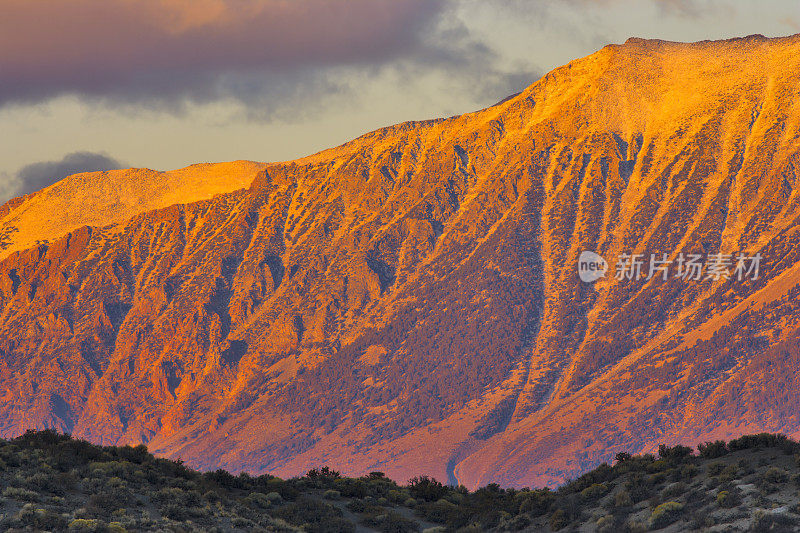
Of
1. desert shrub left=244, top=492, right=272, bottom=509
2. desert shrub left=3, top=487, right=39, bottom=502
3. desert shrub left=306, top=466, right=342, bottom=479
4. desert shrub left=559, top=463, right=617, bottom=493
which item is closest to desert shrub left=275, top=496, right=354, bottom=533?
desert shrub left=244, top=492, right=272, bottom=509

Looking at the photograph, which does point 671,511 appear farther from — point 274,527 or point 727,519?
point 274,527

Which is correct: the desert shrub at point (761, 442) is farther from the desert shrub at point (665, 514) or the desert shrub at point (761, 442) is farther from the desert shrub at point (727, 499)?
the desert shrub at point (665, 514)

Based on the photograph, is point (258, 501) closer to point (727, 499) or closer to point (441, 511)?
point (441, 511)

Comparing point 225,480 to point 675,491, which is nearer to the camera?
point 675,491

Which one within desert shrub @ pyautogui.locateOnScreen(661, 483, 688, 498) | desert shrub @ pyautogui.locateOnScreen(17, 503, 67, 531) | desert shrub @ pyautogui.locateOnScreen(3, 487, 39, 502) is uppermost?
desert shrub @ pyautogui.locateOnScreen(3, 487, 39, 502)

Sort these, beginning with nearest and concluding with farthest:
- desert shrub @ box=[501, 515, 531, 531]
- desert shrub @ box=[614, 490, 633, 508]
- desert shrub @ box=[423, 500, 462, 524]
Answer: desert shrub @ box=[614, 490, 633, 508] < desert shrub @ box=[501, 515, 531, 531] < desert shrub @ box=[423, 500, 462, 524]

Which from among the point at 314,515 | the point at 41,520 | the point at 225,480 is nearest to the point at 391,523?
the point at 314,515

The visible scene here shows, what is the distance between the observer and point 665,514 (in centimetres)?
5531

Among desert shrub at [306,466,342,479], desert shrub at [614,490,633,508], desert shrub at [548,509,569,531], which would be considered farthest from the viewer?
desert shrub at [306,466,342,479]

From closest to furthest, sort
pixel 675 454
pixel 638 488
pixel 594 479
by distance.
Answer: pixel 638 488 → pixel 675 454 → pixel 594 479

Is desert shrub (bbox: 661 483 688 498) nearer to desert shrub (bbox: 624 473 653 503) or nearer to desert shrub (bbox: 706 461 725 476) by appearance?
desert shrub (bbox: 624 473 653 503)

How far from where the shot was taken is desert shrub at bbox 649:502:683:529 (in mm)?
55062

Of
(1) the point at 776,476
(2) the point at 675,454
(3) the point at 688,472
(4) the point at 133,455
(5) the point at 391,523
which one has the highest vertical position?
(4) the point at 133,455

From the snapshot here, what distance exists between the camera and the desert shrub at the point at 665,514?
2168 inches
